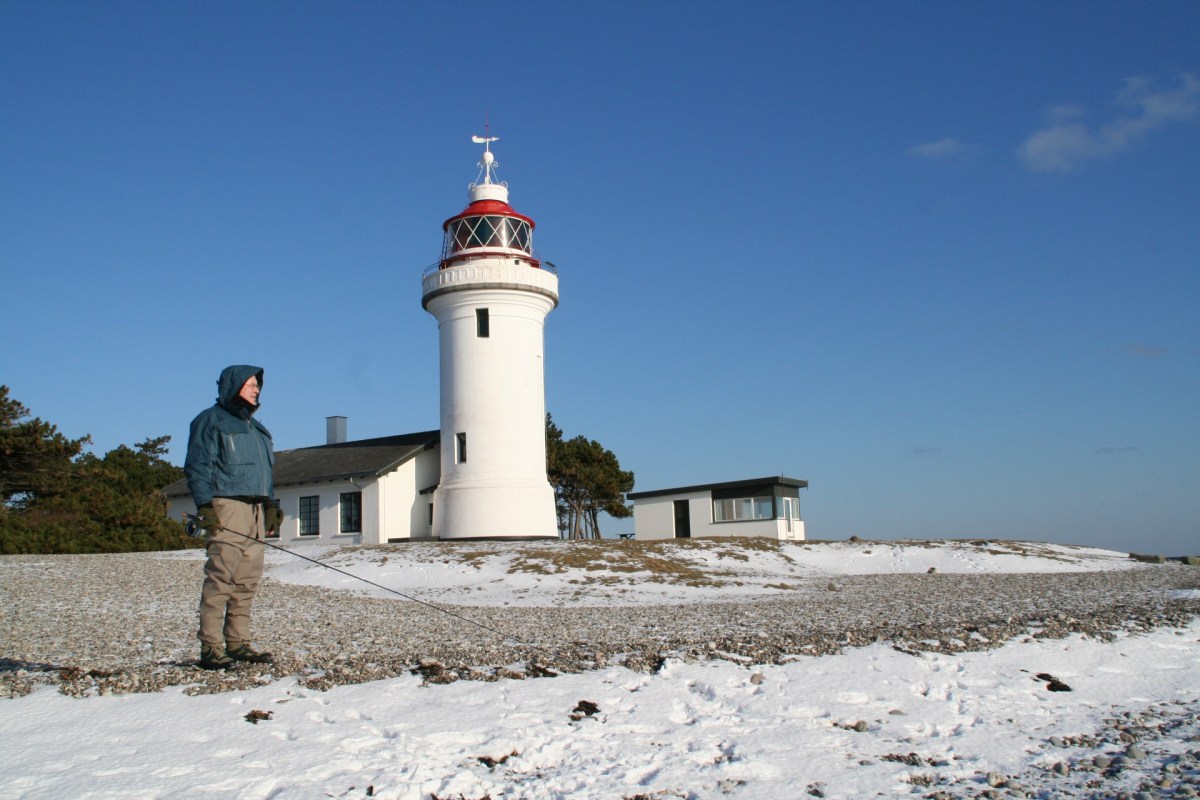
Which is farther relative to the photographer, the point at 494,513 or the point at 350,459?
the point at 350,459

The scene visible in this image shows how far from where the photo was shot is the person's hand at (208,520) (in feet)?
20.0

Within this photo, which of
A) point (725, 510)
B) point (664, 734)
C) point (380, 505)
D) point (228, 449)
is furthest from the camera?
point (725, 510)

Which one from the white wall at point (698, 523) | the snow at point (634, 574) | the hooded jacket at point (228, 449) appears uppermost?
the hooded jacket at point (228, 449)

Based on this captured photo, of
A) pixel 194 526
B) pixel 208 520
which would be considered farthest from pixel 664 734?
pixel 194 526

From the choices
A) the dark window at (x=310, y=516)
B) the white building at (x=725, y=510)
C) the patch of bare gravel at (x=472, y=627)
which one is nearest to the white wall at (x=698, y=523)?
the white building at (x=725, y=510)

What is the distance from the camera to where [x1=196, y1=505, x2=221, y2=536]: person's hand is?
610 cm

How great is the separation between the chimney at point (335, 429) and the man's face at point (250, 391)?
28918mm

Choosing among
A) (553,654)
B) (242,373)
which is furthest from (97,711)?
(553,654)

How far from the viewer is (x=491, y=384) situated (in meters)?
27.1

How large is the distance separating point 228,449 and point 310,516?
24.5 m

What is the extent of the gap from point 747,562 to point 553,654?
49.2 feet

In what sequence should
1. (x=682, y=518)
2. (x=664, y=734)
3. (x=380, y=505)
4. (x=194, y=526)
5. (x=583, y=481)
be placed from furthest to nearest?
(x=583, y=481)
(x=682, y=518)
(x=380, y=505)
(x=194, y=526)
(x=664, y=734)

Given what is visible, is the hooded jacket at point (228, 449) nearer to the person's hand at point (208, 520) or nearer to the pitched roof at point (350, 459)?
the person's hand at point (208, 520)

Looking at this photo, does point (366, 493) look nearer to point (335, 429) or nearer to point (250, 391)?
point (335, 429)
